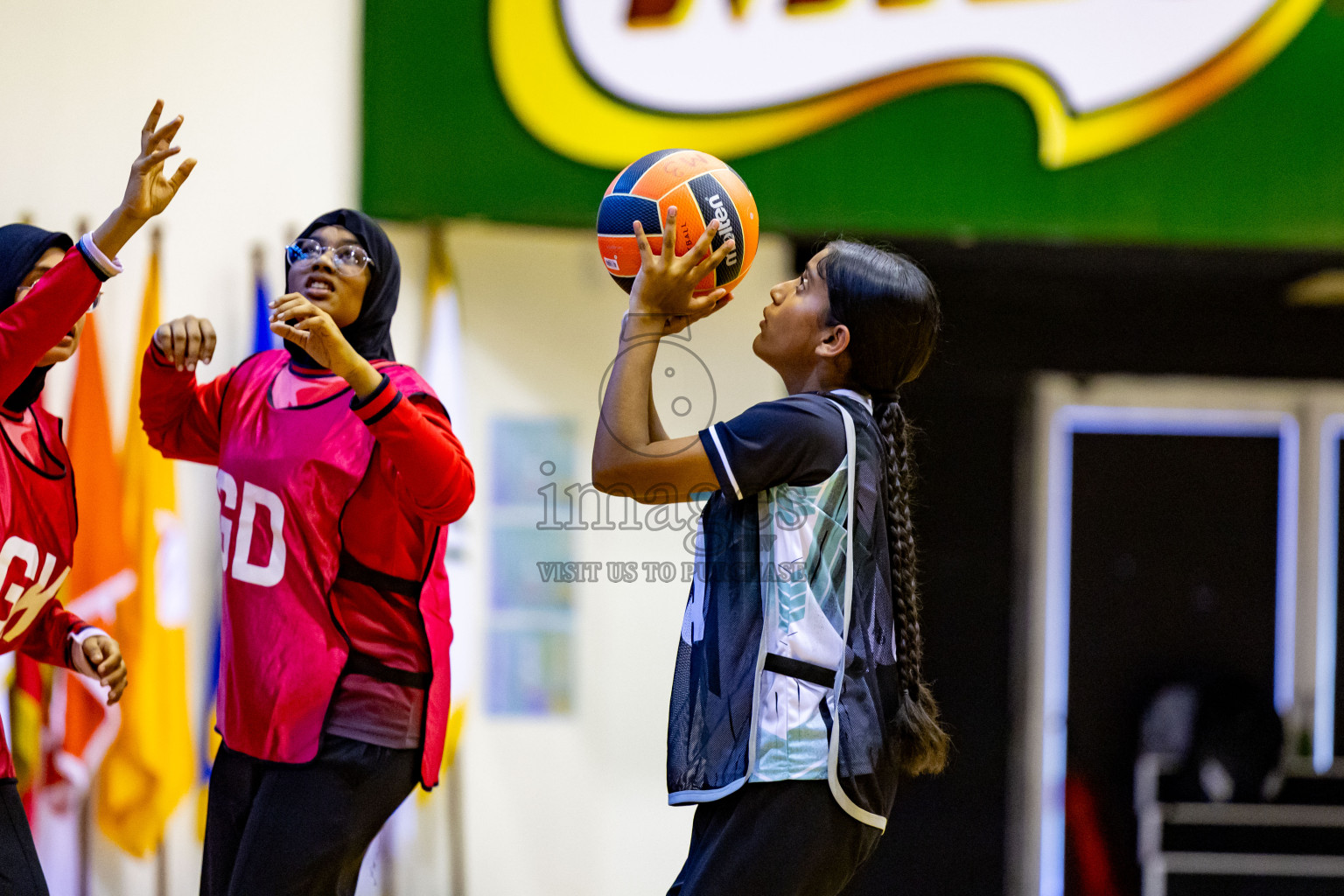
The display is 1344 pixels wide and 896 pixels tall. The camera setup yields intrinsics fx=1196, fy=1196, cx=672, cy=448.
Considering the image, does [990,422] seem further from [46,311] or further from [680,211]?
[46,311]

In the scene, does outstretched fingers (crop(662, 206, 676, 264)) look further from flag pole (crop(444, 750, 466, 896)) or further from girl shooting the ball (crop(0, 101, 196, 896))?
flag pole (crop(444, 750, 466, 896))

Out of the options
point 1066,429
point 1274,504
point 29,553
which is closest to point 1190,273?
point 1066,429

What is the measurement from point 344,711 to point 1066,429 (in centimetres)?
366

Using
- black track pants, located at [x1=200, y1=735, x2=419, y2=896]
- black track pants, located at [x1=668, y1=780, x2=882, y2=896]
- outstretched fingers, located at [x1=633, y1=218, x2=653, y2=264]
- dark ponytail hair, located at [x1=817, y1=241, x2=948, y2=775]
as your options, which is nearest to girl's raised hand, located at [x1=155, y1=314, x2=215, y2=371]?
black track pants, located at [x1=200, y1=735, x2=419, y2=896]

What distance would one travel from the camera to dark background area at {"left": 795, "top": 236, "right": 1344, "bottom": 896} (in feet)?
16.0

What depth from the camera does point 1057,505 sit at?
16.3 ft

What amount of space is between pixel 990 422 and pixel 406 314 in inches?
97.4

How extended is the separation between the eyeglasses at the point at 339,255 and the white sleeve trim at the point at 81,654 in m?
0.84

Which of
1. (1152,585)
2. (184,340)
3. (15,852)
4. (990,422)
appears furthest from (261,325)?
(1152,585)

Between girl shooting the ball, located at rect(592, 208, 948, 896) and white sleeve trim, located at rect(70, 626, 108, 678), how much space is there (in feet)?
3.84

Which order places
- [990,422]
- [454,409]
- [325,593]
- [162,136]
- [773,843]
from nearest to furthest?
[773,843]
[162,136]
[325,593]
[454,409]
[990,422]

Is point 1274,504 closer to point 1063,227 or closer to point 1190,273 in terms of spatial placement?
point 1190,273

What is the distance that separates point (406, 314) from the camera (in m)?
3.91

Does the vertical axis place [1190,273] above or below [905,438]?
above
